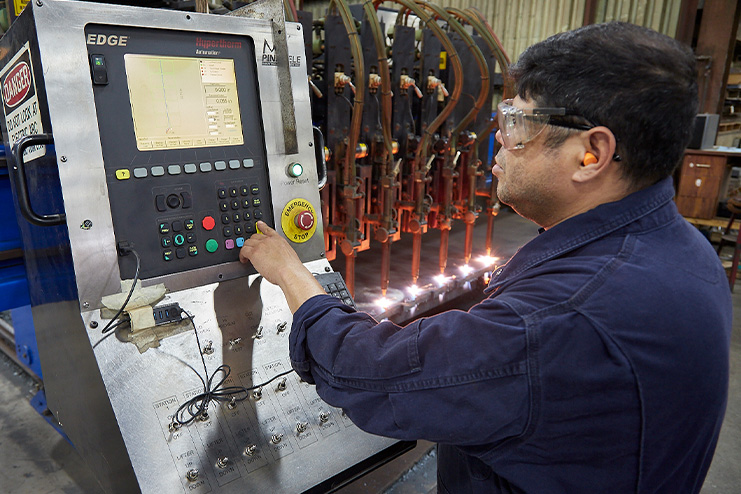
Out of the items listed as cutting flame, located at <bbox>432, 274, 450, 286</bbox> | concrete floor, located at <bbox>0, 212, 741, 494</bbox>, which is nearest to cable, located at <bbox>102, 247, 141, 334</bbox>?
concrete floor, located at <bbox>0, 212, 741, 494</bbox>

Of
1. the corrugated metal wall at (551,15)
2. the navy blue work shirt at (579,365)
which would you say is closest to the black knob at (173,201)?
the navy blue work shirt at (579,365)

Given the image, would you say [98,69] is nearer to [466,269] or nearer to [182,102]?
[182,102]

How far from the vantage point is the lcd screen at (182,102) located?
3.16 ft

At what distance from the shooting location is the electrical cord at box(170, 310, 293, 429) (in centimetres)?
90

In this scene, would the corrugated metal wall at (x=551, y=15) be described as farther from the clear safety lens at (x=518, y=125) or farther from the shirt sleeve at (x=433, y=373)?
the shirt sleeve at (x=433, y=373)

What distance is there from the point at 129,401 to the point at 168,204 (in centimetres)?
37

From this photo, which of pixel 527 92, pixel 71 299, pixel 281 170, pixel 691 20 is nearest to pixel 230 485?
pixel 71 299

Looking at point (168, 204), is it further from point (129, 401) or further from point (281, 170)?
point (129, 401)

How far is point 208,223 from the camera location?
1.04 m

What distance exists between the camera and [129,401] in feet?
2.86

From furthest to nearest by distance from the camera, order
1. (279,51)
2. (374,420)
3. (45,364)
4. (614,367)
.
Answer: (45,364) < (279,51) < (374,420) < (614,367)

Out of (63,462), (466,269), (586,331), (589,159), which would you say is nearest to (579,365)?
(586,331)

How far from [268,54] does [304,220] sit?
36 cm

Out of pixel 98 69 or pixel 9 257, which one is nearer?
pixel 98 69
